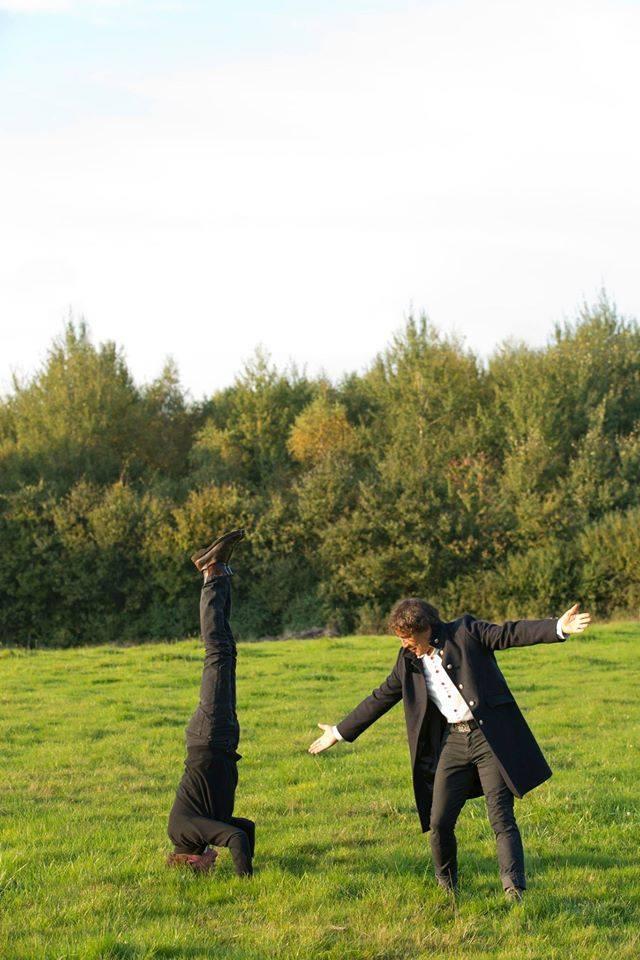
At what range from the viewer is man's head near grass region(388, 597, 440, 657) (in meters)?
7.77

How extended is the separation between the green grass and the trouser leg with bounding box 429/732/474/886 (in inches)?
9.3

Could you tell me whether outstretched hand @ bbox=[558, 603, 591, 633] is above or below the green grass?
above

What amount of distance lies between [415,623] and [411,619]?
0.14 feet

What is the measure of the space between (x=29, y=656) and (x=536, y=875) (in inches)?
736

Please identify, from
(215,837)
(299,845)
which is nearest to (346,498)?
(299,845)

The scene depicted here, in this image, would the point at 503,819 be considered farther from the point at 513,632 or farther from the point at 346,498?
the point at 346,498

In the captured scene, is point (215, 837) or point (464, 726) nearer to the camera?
point (464, 726)

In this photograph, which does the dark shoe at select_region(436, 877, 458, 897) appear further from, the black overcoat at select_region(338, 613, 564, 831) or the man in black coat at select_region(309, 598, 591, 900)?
the black overcoat at select_region(338, 613, 564, 831)

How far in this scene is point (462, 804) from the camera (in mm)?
7848

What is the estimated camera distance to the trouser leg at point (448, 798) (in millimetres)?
7844

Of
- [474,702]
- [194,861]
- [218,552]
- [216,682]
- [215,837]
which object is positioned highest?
[218,552]

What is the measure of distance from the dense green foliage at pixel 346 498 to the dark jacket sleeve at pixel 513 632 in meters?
29.9


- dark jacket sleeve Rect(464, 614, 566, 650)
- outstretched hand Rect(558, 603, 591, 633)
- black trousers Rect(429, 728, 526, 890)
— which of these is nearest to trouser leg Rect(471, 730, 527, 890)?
black trousers Rect(429, 728, 526, 890)

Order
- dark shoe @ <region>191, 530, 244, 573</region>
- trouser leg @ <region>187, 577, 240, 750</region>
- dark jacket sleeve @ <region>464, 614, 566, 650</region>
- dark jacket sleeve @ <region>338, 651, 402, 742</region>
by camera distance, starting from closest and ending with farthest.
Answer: dark jacket sleeve @ <region>464, 614, 566, 650</region> < dark jacket sleeve @ <region>338, 651, 402, 742</region> < trouser leg @ <region>187, 577, 240, 750</region> < dark shoe @ <region>191, 530, 244, 573</region>
